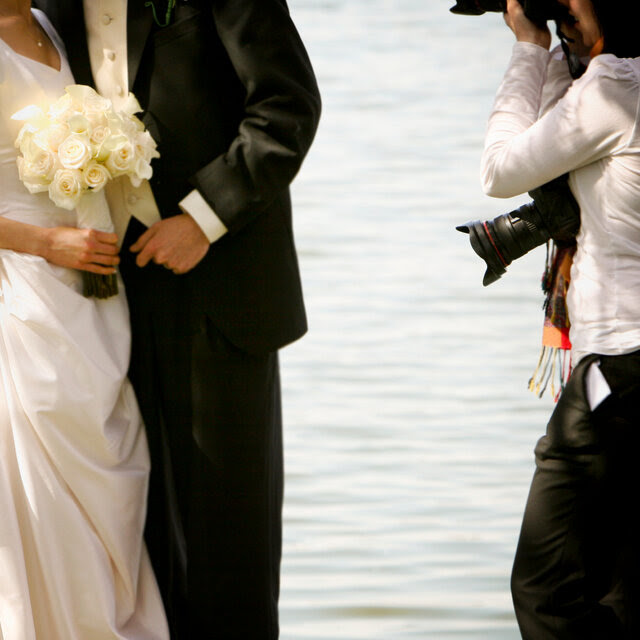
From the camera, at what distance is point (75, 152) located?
2.75 meters

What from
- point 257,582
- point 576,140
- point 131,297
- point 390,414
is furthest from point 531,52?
point 390,414

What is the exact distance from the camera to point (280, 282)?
3.00 m

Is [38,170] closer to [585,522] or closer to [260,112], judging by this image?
[260,112]

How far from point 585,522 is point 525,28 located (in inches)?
38.8

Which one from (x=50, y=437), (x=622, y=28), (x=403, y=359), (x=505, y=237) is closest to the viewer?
(x=622, y=28)

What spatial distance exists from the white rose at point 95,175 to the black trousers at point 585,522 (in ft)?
3.23

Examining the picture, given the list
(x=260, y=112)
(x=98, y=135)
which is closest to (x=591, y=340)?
(x=260, y=112)

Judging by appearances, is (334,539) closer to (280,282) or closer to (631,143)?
(280,282)

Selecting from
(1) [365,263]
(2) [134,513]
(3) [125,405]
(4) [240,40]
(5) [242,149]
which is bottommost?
(1) [365,263]

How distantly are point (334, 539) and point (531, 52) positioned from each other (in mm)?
1869

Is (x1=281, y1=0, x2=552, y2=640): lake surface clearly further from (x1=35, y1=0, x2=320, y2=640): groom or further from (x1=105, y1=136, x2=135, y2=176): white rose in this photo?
(x1=105, y1=136, x2=135, y2=176): white rose

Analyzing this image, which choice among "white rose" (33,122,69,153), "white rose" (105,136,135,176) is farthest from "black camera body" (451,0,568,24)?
"white rose" (33,122,69,153)

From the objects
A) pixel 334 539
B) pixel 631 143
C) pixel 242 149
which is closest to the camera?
pixel 631 143

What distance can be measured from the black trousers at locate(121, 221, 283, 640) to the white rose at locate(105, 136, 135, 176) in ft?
0.74
